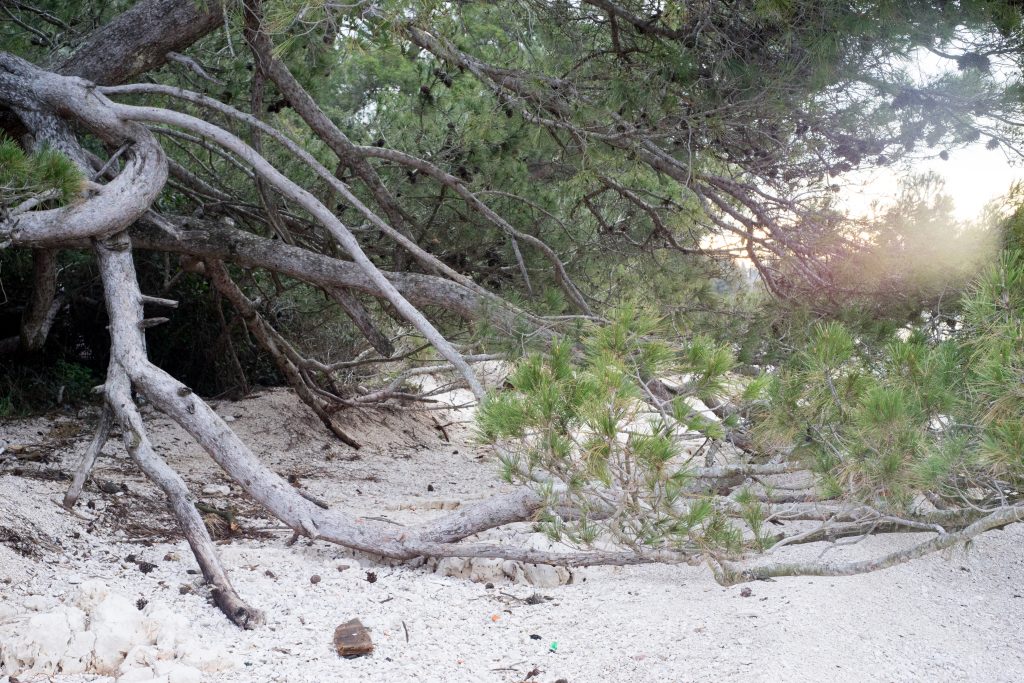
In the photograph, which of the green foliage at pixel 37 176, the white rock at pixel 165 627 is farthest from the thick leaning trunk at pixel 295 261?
the white rock at pixel 165 627

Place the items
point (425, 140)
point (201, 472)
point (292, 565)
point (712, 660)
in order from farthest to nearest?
point (425, 140)
point (201, 472)
point (292, 565)
point (712, 660)

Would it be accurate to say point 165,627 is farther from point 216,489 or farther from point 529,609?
point 216,489

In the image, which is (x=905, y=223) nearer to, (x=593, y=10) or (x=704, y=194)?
(x=704, y=194)

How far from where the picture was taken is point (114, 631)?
2.54 metres

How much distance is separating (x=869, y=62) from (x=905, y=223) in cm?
67

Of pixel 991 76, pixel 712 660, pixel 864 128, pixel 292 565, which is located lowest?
pixel 292 565

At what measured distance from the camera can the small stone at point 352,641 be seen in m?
2.73

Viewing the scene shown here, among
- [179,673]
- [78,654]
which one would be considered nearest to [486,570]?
[179,673]

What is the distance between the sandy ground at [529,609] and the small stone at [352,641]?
0.10 ft

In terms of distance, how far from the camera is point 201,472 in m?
4.95

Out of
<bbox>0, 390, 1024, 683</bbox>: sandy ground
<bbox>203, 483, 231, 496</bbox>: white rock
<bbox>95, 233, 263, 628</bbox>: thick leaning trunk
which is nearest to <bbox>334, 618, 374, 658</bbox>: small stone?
<bbox>0, 390, 1024, 683</bbox>: sandy ground

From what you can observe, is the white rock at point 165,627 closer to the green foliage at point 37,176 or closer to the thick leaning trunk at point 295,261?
the green foliage at point 37,176

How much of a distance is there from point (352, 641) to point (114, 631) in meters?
0.67

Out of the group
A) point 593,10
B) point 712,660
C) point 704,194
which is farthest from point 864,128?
point 712,660
